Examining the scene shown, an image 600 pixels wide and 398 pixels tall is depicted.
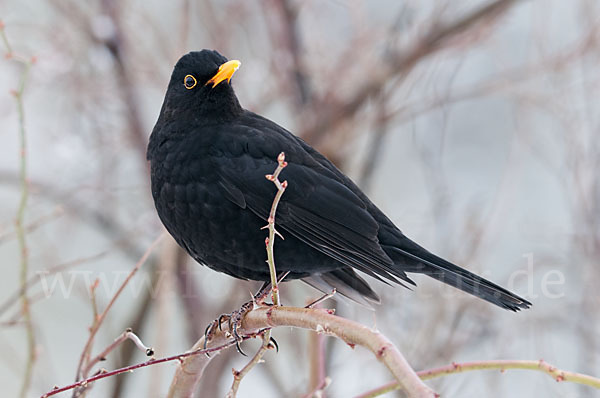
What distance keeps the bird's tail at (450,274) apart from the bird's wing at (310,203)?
0.13m

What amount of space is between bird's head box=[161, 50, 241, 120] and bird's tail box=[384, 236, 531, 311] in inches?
27.9

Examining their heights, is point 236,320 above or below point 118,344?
above

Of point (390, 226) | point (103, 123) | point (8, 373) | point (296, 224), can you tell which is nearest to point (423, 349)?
point (390, 226)

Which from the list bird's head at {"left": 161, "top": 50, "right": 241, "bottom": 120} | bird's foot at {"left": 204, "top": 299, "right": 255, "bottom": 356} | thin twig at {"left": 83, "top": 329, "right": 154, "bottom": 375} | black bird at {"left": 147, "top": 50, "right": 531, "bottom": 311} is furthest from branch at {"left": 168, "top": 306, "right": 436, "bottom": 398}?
bird's head at {"left": 161, "top": 50, "right": 241, "bottom": 120}

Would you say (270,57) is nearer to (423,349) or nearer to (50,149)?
(50,149)

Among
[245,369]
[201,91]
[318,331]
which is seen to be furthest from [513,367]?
[201,91]

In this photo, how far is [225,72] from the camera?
86.9 inches

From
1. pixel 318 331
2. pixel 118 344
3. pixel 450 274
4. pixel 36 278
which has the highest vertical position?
pixel 36 278

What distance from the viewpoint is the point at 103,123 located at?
165 inches

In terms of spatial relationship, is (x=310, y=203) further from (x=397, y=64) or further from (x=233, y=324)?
(x=397, y=64)

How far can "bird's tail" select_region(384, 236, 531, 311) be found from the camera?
194 cm

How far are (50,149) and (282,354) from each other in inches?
93.9

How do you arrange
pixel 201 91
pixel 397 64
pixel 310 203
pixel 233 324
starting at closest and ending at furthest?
pixel 233 324, pixel 310 203, pixel 201 91, pixel 397 64

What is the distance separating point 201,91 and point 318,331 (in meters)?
1.21
